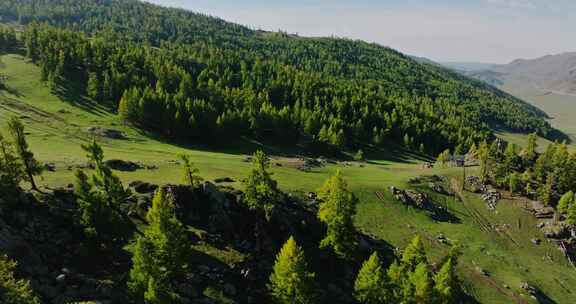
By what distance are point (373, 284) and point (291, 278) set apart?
526 inches

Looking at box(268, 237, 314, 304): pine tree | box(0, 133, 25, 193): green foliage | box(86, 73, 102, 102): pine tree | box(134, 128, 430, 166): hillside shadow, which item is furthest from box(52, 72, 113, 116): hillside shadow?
box(268, 237, 314, 304): pine tree

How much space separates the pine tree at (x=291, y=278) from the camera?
51250 mm

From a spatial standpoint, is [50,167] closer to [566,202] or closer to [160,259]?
[160,259]

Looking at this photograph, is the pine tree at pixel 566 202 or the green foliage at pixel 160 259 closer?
the green foliage at pixel 160 259

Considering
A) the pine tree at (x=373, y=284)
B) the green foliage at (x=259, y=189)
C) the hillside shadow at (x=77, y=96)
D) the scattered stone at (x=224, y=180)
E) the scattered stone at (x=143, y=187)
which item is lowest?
the pine tree at (x=373, y=284)

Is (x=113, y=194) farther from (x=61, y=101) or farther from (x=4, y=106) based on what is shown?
(x=61, y=101)

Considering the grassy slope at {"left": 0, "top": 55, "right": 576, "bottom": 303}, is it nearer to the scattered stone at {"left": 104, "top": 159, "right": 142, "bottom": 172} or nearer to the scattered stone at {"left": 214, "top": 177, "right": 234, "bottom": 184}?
the scattered stone at {"left": 214, "top": 177, "right": 234, "bottom": 184}

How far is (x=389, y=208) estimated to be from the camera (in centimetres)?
9500

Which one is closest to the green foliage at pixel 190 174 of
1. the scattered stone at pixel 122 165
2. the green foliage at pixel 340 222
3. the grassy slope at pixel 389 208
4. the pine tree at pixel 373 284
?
the grassy slope at pixel 389 208

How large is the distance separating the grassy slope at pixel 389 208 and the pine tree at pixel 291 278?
1244cm

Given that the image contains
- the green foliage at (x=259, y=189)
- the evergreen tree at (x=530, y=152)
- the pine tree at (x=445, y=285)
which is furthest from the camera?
the evergreen tree at (x=530, y=152)

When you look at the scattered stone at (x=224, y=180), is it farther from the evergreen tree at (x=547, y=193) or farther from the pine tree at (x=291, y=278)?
the evergreen tree at (x=547, y=193)

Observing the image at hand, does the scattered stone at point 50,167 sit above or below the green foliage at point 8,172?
below

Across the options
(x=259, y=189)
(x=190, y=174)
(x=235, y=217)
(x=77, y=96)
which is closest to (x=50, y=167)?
(x=190, y=174)
